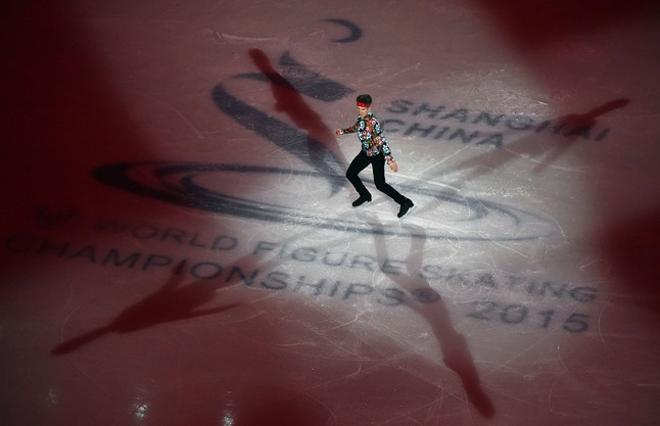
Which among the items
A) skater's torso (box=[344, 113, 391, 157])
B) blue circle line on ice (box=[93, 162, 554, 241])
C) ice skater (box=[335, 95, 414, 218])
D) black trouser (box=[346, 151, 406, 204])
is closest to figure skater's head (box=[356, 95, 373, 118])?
ice skater (box=[335, 95, 414, 218])

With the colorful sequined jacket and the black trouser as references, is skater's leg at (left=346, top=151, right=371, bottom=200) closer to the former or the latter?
the black trouser

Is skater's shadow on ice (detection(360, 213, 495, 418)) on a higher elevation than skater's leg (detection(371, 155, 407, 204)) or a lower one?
lower

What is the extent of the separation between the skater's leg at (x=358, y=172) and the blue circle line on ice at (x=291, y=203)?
412 mm

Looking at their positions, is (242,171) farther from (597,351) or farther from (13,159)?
(597,351)

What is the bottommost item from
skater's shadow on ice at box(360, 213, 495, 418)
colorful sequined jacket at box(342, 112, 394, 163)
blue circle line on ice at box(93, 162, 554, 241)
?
skater's shadow on ice at box(360, 213, 495, 418)

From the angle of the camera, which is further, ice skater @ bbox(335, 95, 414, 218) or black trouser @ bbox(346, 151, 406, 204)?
black trouser @ bbox(346, 151, 406, 204)

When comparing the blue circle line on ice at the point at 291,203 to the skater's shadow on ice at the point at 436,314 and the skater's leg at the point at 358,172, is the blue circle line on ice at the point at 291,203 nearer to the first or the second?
the skater's shadow on ice at the point at 436,314

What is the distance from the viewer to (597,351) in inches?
332

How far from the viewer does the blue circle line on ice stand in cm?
1028

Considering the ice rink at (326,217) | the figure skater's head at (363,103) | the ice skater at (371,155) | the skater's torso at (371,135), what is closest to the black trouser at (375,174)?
the ice skater at (371,155)

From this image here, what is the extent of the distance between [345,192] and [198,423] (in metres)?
4.41

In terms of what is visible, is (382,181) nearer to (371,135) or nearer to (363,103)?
(371,135)

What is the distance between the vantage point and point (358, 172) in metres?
10.2

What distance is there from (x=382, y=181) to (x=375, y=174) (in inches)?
6.4
